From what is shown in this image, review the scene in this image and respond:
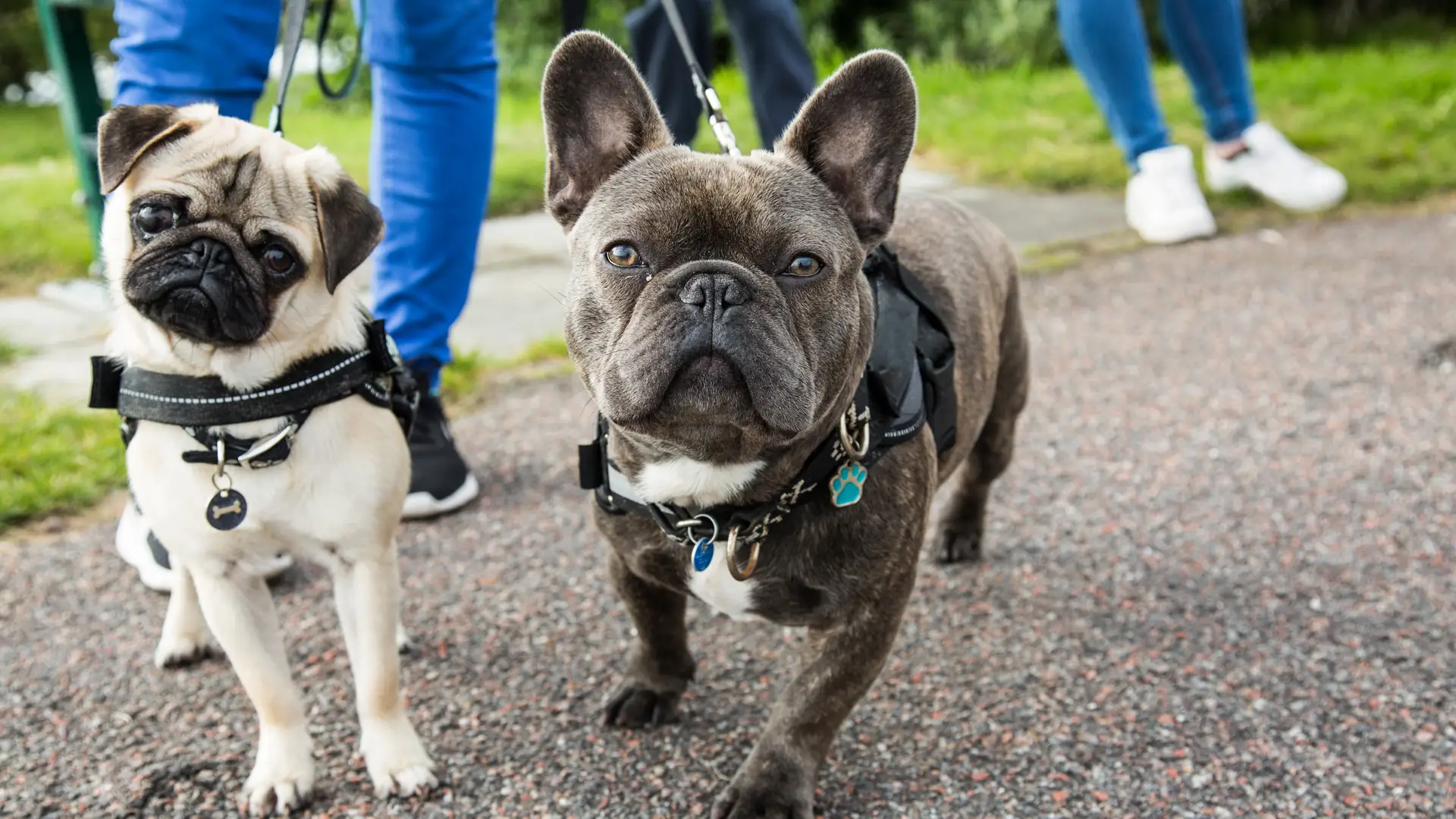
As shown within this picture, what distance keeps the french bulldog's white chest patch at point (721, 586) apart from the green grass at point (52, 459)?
8.68 ft

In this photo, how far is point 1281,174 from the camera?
7.72 metres

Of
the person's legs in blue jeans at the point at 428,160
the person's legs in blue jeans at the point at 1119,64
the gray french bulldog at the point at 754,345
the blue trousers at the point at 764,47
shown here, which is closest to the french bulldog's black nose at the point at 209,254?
the gray french bulldog at the point at 754,345

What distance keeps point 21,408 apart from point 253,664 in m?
2.77

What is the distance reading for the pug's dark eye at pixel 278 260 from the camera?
2553 millimetres

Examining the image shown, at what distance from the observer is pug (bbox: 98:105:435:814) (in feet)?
8.26

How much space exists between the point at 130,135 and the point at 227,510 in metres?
0.80

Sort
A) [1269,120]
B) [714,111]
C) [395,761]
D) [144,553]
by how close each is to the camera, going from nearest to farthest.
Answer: [395,761]
[714,111]
[144,553]
[1269,120]

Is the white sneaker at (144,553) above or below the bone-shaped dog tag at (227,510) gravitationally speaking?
below

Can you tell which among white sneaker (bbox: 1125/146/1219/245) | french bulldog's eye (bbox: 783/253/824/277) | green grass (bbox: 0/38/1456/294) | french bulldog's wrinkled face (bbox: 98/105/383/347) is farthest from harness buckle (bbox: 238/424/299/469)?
white sneaker (bbox: 1125/146/1219/245)

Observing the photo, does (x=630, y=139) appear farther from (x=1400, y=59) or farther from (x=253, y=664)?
(x=1400, y=59)

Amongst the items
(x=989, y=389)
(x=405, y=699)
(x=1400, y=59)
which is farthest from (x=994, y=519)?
(x=1400, y=59)

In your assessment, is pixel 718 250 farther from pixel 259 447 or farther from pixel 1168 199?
pixel 1168 199

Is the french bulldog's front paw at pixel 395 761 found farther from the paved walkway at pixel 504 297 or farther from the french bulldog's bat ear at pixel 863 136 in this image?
the paved walkway at pixel 504 297

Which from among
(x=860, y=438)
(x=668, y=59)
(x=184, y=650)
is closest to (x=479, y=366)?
(x=668, y=59)
